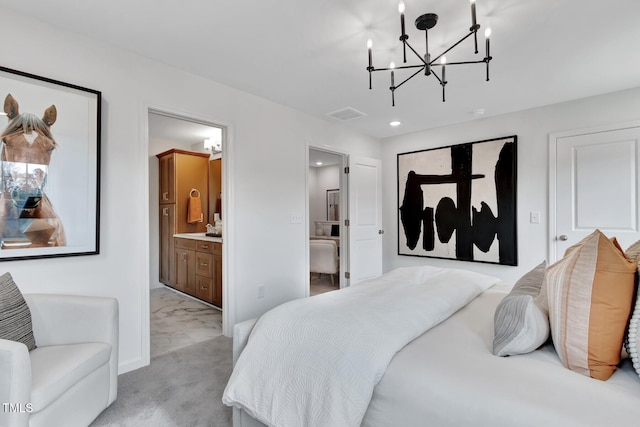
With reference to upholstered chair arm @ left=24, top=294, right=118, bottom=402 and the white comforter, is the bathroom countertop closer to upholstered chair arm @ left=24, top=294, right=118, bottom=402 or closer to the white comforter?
upholstered chair arm @ left=24, top=294, right=118, bottom=402

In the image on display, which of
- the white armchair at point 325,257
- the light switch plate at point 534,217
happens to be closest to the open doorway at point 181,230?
the white armchair at point 325,257

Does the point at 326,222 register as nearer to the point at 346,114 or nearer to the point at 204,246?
the point at 204,246

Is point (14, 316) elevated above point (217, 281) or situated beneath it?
elevated above

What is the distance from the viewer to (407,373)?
1.06 m

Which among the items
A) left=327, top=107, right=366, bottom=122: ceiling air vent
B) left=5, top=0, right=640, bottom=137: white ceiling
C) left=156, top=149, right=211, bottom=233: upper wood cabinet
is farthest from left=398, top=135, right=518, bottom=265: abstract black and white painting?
left=156, top=149, right=211, bottom=233: upper wood cabinet

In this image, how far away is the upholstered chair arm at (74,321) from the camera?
170 centimetres

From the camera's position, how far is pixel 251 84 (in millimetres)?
2879

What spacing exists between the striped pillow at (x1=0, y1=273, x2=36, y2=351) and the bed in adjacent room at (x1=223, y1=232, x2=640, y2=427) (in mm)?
1058

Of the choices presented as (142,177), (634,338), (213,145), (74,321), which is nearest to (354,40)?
(142,177)

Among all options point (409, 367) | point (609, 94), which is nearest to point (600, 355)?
point (409, 367)

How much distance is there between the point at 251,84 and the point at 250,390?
2.51 metres

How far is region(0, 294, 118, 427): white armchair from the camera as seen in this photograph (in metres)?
1.20

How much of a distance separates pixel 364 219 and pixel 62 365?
3499 millimetres

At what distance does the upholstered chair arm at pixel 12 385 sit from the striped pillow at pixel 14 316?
14.0 inches
